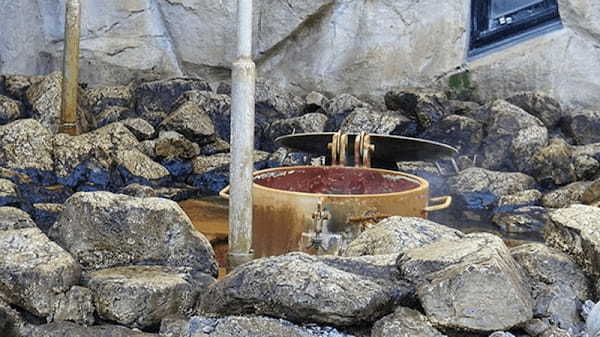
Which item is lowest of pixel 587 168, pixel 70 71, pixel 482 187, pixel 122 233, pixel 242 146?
pixel 482 187

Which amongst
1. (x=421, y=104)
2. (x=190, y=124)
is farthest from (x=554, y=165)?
(x=190, y=124)

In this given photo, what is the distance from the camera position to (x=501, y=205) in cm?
1032

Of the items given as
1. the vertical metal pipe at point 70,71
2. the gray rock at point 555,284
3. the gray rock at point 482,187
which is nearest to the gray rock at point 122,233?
the gray rock at point 555,284

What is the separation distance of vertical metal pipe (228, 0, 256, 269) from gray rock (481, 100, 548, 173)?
7302 millimetres

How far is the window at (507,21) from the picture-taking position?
13297 millimetres

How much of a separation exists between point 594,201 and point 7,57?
10.4 meters

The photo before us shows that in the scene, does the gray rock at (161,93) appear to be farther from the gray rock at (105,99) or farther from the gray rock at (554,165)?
the gray rock at (554,165)

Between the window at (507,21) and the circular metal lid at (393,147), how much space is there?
6.55 meters

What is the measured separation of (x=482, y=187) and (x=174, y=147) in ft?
14.6

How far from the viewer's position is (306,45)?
14523mm

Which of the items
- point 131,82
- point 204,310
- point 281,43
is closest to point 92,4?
point 131,82

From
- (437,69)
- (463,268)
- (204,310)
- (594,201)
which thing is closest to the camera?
(463,268)

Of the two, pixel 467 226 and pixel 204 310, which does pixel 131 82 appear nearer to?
pixel 467 226

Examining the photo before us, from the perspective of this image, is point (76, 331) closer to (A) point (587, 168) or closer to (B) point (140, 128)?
(A) point (587, 168)
